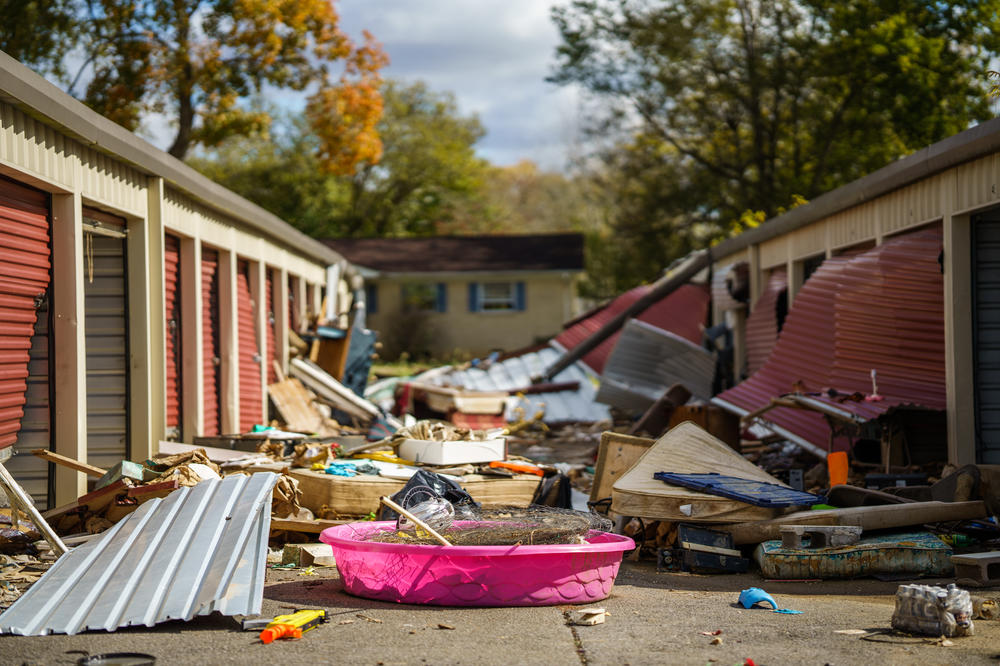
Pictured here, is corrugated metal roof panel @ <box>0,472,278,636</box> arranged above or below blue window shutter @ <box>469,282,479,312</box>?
below

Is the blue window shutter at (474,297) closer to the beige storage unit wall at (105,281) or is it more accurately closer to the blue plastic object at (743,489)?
the beige storage unit wall at (105,281)

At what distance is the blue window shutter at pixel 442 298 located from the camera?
34.9 metres

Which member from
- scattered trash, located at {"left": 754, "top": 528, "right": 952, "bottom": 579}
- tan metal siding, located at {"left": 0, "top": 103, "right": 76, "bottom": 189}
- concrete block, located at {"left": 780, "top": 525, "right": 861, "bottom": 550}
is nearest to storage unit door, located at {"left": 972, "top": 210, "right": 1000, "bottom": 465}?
scattered trash, located at {"left": 754, "top": 528, "right": 952, "bottom": 579}

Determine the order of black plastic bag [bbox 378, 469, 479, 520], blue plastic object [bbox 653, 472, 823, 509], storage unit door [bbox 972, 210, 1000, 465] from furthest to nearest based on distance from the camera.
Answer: storage unit door [bbox 972, 210, 1000, 465] → blue plastic object [bbox 653, 472, 823, 509] → black plastic bag [bbox 378, 469, 479, 520]

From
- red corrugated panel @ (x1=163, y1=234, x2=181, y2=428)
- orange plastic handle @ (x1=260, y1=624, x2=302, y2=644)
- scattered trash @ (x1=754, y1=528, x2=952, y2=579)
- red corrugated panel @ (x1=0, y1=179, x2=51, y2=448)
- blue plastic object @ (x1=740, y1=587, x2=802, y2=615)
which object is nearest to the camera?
orange plastic handle @ (x1=260, y1=624, x2=302, y2=644)

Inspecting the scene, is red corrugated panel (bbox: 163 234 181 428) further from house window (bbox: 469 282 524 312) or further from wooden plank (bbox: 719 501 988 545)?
house window (bbox: 469 282 524 312)

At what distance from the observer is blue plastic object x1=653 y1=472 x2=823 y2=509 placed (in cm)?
744

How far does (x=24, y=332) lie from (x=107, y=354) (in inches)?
76.6

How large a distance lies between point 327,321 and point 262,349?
4531mm

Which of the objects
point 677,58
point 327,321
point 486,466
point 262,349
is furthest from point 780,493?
point 677,58

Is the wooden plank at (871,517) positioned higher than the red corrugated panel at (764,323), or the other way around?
the red corrugated panel at (764,323)

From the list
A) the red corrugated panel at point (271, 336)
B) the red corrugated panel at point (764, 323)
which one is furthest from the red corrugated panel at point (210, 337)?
→ the red corrugated panel at point (764, 323)

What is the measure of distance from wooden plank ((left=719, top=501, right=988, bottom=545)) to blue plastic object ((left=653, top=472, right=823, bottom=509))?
113 millimetres

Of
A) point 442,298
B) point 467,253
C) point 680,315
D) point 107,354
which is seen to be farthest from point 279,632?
point 467,253
